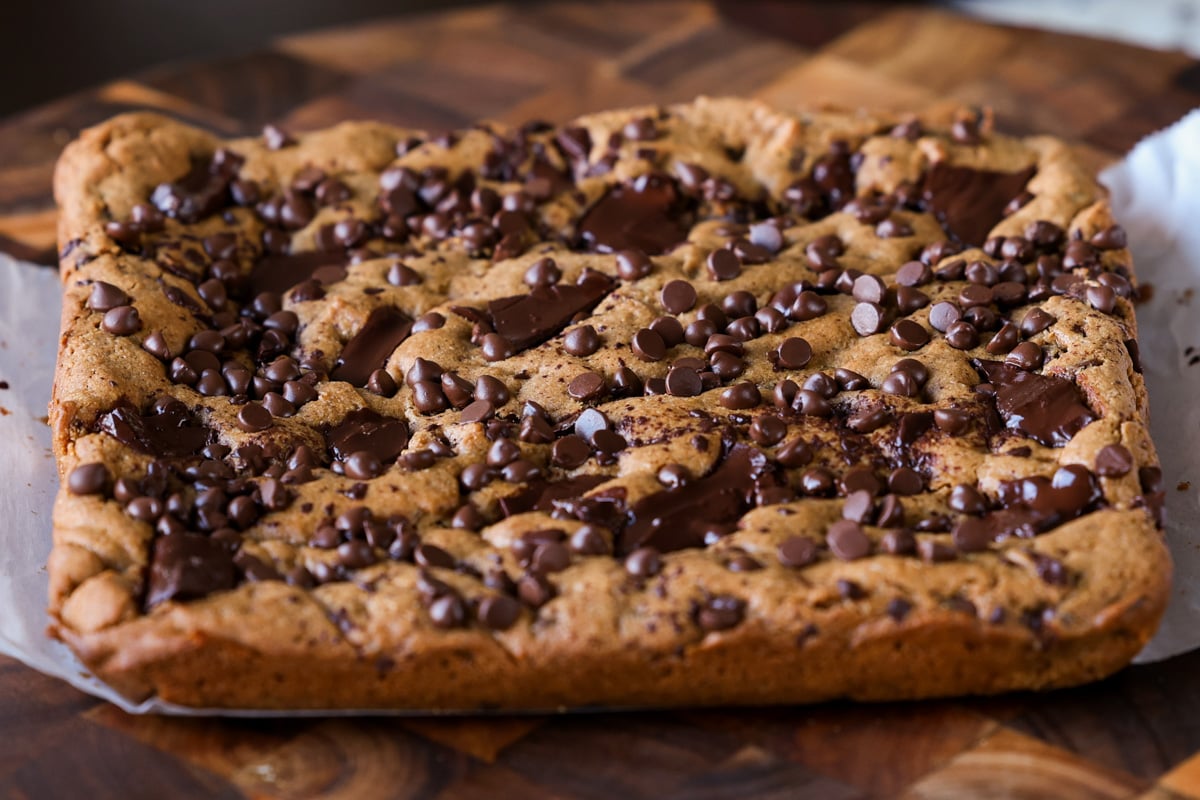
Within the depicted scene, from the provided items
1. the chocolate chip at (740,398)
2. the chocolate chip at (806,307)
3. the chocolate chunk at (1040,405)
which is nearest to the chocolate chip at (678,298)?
the chocolate chip at (806,307)

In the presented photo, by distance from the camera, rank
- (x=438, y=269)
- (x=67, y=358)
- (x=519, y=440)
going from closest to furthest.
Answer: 1. (x=519, y=440)
2. (x=67, y=358)
3. (x=438, y=269)

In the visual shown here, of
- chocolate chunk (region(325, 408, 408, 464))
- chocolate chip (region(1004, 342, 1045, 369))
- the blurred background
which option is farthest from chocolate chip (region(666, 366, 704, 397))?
the blurred background

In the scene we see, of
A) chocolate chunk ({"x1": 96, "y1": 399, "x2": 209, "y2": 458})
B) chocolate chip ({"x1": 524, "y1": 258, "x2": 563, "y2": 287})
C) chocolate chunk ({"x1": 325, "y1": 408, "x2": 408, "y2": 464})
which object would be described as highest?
chocolate chip ({"x1": 524, "y1": 258, "x2": 563, "y2": 287})

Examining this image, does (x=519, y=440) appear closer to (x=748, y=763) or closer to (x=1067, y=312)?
(x=748, y=763)

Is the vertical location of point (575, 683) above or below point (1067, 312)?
below

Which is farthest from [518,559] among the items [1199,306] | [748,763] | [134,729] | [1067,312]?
[1199,306]

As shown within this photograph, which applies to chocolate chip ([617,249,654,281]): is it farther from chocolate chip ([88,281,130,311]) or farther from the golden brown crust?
chocolate chip ([88,281,130,311])
